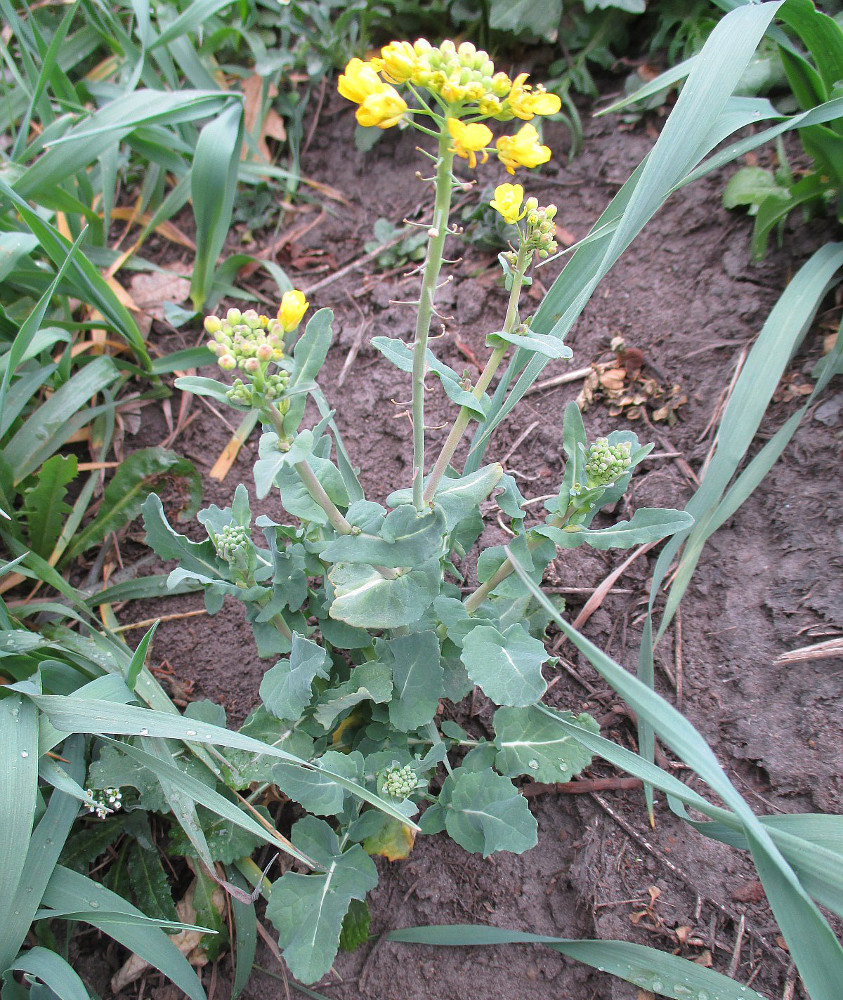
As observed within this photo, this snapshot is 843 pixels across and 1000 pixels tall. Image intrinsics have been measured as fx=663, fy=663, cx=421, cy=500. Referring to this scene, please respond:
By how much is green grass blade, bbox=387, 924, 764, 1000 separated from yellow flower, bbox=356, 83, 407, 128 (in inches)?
73.0

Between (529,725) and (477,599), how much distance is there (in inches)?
14.2

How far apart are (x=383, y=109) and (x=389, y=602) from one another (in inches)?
40.6

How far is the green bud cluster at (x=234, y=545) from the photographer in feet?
5.51

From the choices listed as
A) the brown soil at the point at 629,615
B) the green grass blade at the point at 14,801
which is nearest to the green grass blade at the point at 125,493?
the brown soil at the point at 629,615

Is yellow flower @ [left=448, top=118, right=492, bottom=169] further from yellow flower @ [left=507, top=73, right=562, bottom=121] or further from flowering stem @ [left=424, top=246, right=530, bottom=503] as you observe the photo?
flowering stem @ [left=424, top=246, right=530, bottom=503]

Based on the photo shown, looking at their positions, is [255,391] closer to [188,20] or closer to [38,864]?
[38,864]

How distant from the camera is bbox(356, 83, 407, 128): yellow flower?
1.03 metres

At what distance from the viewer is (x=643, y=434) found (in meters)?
2.42

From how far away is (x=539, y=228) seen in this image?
137 cm

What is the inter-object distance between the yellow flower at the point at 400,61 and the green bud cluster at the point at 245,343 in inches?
17.8

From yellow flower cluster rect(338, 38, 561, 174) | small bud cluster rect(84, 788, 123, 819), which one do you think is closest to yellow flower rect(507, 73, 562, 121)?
yellow flower cluster rect(338, 38, 561, 174)

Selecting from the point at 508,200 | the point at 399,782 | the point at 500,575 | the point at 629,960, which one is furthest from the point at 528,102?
the point at 629,960

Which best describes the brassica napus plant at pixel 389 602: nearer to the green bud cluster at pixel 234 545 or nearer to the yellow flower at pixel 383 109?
the green bud cluster at pixel 234 545

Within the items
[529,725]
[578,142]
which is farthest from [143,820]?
[578,142]
